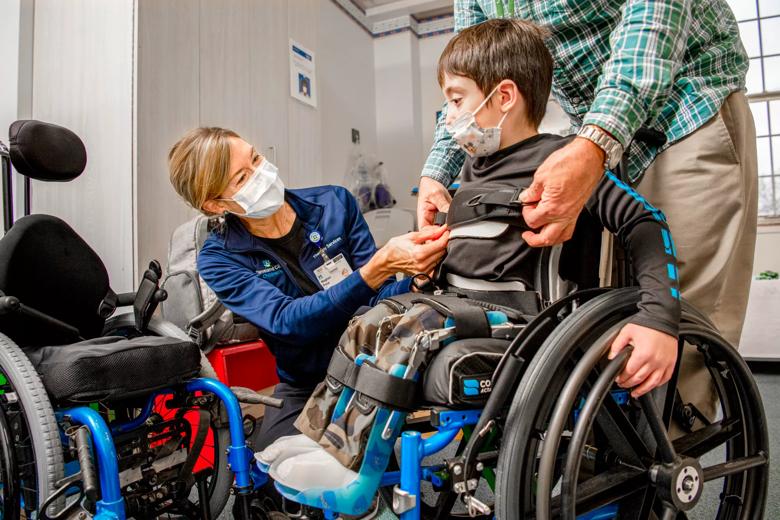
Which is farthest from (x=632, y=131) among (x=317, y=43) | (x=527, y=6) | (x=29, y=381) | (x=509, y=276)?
(x=317, y=43)

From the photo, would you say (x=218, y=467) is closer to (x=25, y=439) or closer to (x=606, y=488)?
(x=25, y=439)

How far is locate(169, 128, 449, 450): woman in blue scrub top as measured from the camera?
1.24m

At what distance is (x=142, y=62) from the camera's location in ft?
7.36

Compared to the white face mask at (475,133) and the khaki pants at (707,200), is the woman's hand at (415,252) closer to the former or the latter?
the white face mask at (475,133)

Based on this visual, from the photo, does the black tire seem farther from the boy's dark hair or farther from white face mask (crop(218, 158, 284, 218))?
the boy's dark hair

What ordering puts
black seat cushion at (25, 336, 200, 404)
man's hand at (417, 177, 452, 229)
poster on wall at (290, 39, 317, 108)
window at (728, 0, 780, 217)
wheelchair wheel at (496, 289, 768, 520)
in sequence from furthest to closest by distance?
1. window at (728, 0, 780, 217)
2. poster on wall at (290, 39, 317, 108)
3. man's hand at (417, 177, 452, 229)
4. black seat cushion at (25, 336, 200, 404)
5. wheelchair wheel at (496, 289, 768, 520)

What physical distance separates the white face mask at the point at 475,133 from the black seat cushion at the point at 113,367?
0.74 metres

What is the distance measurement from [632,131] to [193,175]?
0.98 m

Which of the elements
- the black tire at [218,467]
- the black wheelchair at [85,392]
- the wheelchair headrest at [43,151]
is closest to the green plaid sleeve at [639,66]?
the black wheelchair at [85,392]

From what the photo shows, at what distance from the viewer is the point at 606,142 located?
80 centimetres

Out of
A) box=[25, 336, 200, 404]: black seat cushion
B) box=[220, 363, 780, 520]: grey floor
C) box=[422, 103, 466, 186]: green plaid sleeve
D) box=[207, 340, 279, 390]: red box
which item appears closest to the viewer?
box=[25, 336, 200, 404]: black seat cushion

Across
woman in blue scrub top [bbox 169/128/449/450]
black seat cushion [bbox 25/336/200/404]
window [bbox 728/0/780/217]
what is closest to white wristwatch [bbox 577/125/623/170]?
woman in blue scrub top [bbox 169/128/449/450]

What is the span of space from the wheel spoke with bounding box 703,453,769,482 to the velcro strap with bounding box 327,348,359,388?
55 centimetres

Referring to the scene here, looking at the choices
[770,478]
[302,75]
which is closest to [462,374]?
[770,478]
